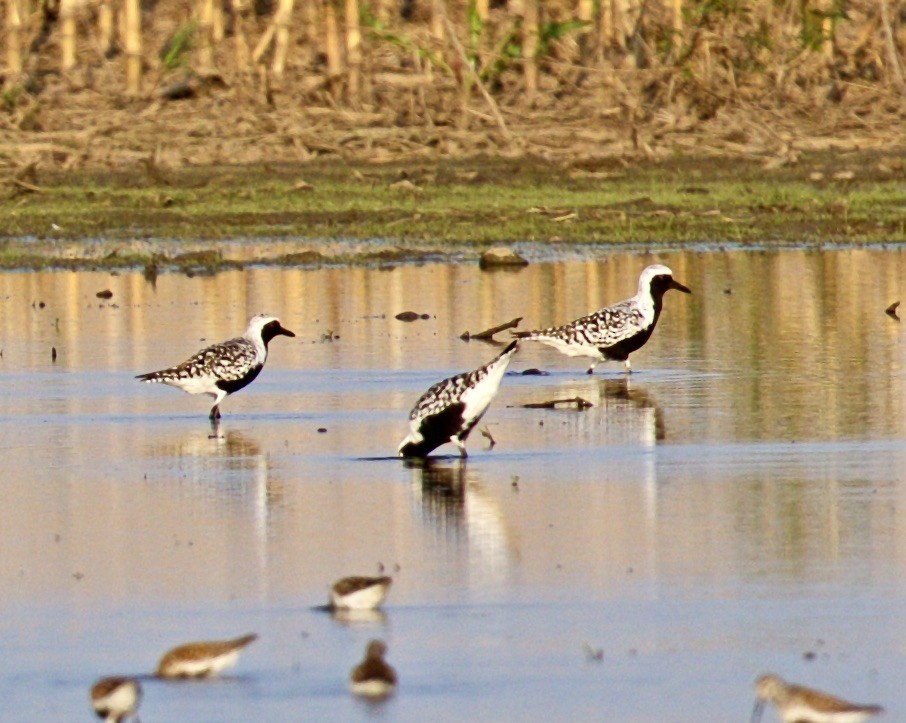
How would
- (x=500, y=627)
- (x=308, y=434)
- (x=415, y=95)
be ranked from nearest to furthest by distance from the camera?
(x=500, y=627) → (x=308, y=434) → (x=415, y=95)

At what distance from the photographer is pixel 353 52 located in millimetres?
32094

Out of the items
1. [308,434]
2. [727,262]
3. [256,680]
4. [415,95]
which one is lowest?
[256,680]

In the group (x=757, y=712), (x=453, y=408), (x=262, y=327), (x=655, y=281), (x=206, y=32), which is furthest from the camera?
(x=206, y=32)

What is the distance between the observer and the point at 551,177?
93.5 ft

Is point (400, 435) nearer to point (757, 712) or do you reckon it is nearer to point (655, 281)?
point (655, 281)

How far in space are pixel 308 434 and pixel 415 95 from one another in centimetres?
1978

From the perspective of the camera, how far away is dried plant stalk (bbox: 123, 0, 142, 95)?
109ft

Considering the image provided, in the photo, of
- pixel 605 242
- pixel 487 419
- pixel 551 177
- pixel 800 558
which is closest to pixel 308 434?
pixel 487 419

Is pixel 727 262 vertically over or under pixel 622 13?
under

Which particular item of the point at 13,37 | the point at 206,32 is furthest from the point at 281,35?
the point at 13,37

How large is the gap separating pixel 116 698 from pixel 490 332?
9.83 meters

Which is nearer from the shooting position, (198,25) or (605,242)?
(605,242)

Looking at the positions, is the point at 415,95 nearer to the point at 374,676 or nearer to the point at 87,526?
the point at 87,526

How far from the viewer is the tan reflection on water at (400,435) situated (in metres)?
8.71
